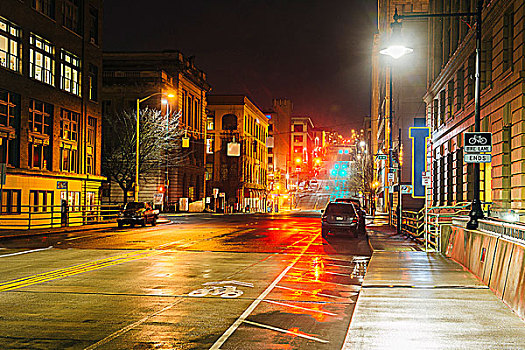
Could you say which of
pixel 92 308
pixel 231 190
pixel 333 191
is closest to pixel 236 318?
pixel 92 308

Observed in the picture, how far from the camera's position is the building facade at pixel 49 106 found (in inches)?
1409

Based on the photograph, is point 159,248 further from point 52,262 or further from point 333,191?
point 333,191

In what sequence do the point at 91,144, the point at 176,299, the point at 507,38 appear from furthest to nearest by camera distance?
1. the point at 91,144
2. the point at 507,38
3. the point at 176,299

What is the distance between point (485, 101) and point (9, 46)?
27.6 meters

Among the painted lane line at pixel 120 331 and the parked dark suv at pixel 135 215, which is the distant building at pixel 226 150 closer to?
the parked dark suv at pixel 135 215

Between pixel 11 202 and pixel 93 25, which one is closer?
pixel 11 202

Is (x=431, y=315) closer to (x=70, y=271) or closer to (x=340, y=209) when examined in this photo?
(x=70, y=271)

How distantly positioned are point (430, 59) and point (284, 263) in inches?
1409

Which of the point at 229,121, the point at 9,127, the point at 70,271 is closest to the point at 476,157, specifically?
the point at 70,271

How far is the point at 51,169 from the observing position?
4078 centimetres

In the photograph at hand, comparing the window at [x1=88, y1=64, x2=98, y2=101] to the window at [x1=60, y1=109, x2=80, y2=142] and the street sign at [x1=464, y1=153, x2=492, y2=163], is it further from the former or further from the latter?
the street sign at [x1=464, y1=153, x2=492, y2=163]

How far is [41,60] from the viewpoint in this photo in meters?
39.9

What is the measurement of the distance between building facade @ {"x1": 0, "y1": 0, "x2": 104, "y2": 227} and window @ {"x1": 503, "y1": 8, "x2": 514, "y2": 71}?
25.8 meters

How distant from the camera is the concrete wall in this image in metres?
9.08
